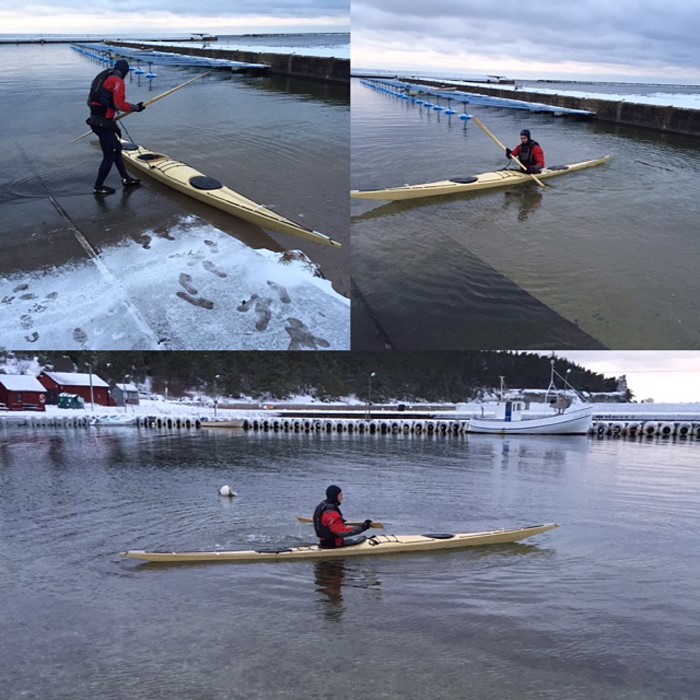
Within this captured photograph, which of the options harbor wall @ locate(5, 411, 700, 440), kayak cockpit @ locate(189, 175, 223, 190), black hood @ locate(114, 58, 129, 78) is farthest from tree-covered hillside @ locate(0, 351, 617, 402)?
black hood @ locate(114, 58, 129, 78)

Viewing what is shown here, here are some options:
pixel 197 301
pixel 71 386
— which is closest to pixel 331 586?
pixel 197 301

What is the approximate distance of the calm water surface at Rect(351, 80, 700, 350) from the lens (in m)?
10.1

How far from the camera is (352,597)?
249 inches

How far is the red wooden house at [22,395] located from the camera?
2894 cm

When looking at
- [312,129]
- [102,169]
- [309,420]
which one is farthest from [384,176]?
[309,420]

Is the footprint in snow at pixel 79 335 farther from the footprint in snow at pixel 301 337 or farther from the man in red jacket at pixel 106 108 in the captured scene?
the man in red jacket at pixel 106 108

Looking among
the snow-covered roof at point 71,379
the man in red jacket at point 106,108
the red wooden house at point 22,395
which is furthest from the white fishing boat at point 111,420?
the man in red jacket at point 106,108

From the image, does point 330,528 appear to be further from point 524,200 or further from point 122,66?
point 524,200

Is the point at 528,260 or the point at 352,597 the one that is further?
the point at 528,260

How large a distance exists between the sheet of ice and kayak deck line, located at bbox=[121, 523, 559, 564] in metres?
3.43

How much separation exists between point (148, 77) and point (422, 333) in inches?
555

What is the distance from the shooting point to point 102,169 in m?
Answer: 11.5

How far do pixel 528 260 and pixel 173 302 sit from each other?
5.47m

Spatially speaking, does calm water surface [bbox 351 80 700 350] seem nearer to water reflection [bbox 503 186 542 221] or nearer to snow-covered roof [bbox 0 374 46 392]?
water reflection [bbox 503 186 542 221]
